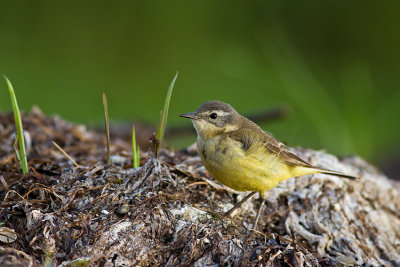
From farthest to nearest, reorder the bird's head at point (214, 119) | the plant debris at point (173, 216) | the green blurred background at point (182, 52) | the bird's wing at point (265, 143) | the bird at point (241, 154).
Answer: the green blurred background at point (182, 52) → the bird's head at point (214, 119) → the bird's wing at point (265, 143) → the bird at point (241, 154) → the plant debris at point (173, 216)

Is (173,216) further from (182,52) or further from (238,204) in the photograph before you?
(182,52)

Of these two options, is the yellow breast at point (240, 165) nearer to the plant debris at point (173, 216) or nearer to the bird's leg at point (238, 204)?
the bird's leg at point (238, 204)

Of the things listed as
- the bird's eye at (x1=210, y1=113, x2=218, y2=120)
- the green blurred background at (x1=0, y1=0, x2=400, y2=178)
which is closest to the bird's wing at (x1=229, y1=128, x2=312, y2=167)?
the bird's eye at (x1=210, y1=113, x2=218, y2=120)

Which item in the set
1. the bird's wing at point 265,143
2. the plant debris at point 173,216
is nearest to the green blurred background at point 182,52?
the plant debris at point 173,216

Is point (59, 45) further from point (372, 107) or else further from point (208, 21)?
point (372, 107)

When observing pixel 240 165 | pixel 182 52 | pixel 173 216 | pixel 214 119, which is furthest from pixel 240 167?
pixel 182 52

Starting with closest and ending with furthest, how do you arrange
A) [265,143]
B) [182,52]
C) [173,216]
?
[173,216]
[265,143]
[182,52]
